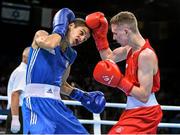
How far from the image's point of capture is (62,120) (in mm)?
2609

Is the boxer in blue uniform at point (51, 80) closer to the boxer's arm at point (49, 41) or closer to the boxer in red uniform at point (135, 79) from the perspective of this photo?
the boxer's arm at point (49, 41)

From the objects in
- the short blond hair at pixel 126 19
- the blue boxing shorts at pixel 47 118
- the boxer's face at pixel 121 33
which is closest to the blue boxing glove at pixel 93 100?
the blue boxing shorts at pixel 47 118

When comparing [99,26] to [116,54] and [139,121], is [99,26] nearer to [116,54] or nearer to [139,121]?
[116,54]

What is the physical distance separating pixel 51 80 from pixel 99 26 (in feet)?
2.53

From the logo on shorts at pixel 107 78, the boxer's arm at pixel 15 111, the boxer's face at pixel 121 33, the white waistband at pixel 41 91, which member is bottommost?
the boxer's arm at pixel 15 111

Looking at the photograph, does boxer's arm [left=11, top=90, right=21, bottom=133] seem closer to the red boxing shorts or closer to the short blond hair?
the red boxing shorts

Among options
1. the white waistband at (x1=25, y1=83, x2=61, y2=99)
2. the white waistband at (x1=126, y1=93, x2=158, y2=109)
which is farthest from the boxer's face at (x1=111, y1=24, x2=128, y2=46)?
the white waistband at (x1=25, y1=83, x2=61, y2=99)

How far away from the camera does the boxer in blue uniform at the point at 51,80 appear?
2.58 meters

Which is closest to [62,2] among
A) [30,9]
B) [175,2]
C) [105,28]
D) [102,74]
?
[30,9]

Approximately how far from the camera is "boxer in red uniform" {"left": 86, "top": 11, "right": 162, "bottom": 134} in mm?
2705

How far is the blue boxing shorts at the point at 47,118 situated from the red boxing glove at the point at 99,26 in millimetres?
697

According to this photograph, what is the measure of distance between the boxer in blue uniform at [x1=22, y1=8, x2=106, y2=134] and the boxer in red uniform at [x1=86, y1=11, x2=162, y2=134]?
24cm

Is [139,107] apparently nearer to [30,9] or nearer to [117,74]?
[117,74]

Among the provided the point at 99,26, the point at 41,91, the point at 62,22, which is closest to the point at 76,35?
the point at 62,22
